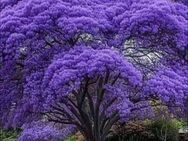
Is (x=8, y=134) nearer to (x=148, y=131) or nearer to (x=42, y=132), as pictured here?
(x=42, y=132)

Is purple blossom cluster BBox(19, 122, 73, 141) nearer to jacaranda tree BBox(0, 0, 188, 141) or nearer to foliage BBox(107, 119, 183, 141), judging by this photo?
jacaranda tree BBox(0, 0, 188, 141)

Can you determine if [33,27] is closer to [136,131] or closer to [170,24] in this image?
[170,24]

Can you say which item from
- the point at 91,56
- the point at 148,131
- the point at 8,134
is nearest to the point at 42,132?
the point at 148,131

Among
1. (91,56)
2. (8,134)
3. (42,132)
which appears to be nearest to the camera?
(91,56)

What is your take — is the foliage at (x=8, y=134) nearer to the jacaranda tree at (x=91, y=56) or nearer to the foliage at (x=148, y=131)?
the foliage at (x=148, y=131)

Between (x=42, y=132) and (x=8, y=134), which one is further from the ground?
(x=8, y=134)

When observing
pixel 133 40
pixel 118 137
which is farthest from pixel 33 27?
pixel 118 137

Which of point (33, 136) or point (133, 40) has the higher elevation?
point (133, 40)

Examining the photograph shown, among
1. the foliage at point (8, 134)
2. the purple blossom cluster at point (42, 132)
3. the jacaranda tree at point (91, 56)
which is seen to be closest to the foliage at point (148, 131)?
the purple blossom cluster at point (42, 132)

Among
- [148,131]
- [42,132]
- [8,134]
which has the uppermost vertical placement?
[8,134]

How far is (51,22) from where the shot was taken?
24.6 feet

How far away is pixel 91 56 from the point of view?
23.3 feet

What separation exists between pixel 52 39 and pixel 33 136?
222cm

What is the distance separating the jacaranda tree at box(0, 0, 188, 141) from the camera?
23.4 feet
